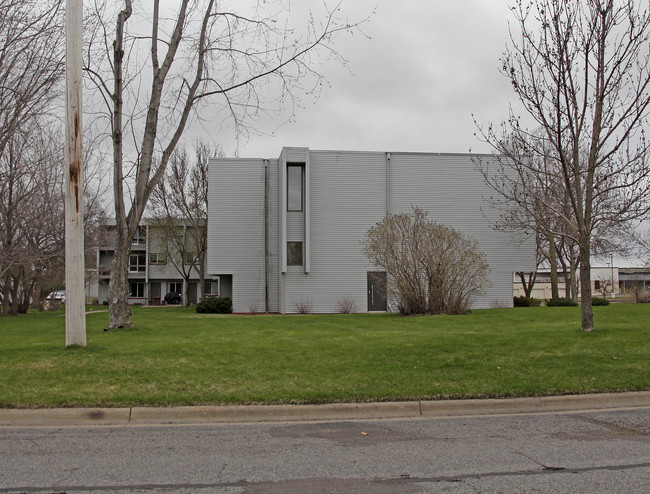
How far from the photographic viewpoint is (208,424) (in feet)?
23.9

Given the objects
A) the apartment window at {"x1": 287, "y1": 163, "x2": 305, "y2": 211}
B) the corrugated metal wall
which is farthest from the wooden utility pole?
the apartment window at {"x1": 287, "y1": 163, "x2": 305, "y2": 211}

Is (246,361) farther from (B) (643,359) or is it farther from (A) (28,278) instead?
(A) (28,278)

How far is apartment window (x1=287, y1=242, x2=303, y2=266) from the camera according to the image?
33062mm

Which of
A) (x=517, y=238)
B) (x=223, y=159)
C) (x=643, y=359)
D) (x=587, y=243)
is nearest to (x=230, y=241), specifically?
(x=223, y=159)

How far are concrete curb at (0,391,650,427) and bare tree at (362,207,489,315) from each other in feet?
45.0

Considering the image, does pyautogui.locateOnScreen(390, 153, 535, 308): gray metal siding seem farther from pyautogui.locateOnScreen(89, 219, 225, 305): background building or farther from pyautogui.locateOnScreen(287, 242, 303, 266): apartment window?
pyautogui.locateOnScreen(89, 219, 225, 305): background building

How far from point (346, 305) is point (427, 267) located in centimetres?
1130

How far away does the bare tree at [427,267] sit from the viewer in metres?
22.0

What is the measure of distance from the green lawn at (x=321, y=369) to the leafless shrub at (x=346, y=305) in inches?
789

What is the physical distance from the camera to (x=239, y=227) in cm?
3441

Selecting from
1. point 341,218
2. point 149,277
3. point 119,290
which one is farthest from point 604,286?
point 149,277

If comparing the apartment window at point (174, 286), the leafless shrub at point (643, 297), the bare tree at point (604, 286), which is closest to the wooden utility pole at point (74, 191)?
the leafless shrub at point (643, 297)

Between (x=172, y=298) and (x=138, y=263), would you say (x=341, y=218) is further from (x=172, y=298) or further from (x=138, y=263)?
(x=138, y=263)

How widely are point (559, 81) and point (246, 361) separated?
842 centimetres
